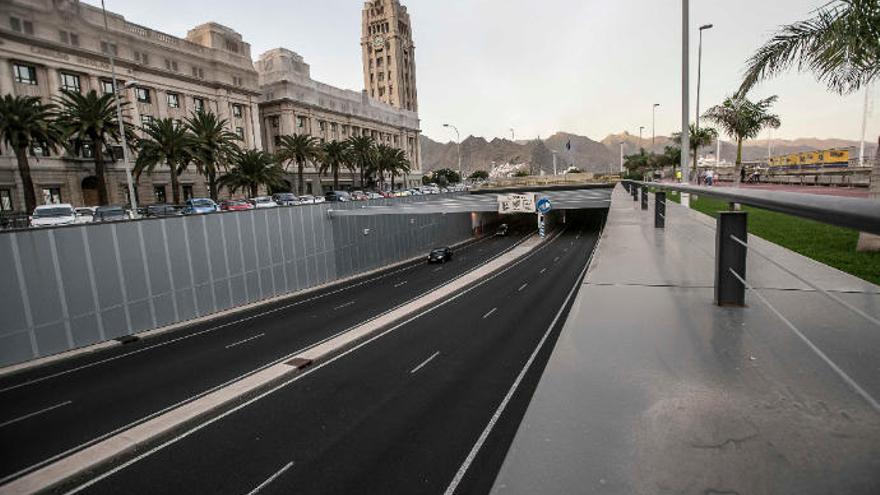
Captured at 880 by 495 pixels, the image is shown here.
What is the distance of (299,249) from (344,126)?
71.0 meters

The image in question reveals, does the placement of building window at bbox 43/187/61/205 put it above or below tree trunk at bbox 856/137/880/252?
above

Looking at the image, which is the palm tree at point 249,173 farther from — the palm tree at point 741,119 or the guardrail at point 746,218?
the guardrail at point 746,218

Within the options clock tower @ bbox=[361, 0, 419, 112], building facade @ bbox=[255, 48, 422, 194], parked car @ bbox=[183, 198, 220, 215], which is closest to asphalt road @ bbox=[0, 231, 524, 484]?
parked car @ bbox=[183, 198, 220, 215]

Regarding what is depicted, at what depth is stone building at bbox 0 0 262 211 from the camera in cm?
4669

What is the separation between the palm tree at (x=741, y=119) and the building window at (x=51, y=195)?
69474mm

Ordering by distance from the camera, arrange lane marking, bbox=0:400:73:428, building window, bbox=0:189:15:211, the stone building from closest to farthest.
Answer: lane marking, bbox=0:400:73:428 < building window, bbox=0:189:15:211 < the stone building

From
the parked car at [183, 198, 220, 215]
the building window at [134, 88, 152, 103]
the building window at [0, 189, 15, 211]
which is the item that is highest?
the building window at [134, 88, 152, 103]

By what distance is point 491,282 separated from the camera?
38125 mm

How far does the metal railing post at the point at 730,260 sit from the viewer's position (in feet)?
12.0

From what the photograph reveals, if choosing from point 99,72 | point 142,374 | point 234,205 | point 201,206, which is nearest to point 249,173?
point 234,205

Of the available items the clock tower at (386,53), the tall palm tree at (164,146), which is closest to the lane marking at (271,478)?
the tall palm tree at (164,146)

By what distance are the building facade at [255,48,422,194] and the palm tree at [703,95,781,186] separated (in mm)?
63413

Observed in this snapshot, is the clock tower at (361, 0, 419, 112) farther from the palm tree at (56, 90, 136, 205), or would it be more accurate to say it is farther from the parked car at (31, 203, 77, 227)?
the parked car at (31, 203, 77, 227)

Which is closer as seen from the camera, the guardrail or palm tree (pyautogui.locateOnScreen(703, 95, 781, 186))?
the guardrail
